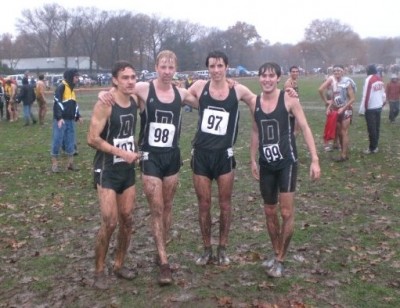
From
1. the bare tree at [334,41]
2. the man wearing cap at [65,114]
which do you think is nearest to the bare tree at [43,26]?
the bare tree at [334,41]

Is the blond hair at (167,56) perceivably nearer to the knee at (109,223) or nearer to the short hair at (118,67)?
the short hair at (118,67)

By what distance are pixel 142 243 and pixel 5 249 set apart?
5.50 ft

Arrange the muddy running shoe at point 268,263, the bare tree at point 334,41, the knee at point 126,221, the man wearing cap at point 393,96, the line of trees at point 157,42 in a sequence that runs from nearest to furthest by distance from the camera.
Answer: the knee at point 126,221 < the muddy running shoe at point 268,263 < the man wearing cap at point 393,96 < the line of trees at point 157,42 < the bare tree at point 334,41

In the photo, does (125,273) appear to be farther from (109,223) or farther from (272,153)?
(272,153)

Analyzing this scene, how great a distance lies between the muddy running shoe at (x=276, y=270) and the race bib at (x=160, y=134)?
1664 millimetres

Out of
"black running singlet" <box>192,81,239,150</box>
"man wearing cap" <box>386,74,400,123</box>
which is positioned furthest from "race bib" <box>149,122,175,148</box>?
"man wearing cap" <box>386,74,400,123</box>

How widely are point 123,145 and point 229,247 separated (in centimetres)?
195

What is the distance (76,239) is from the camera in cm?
661

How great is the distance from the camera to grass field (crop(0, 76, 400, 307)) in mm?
4801

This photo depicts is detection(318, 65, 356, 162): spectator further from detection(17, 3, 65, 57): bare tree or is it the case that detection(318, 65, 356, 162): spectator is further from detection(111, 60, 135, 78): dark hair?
detection(17, 3, 65, 57): bare tree

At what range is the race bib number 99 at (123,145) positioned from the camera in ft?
16.4

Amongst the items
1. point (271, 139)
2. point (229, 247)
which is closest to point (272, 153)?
point (271, 139)

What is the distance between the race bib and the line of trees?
287 ft

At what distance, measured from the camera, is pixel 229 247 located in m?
6.12
